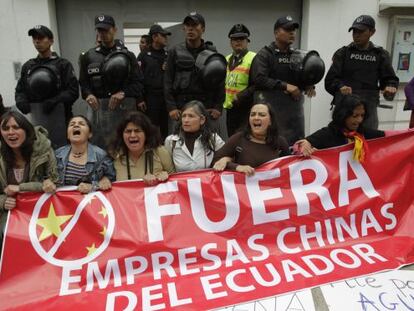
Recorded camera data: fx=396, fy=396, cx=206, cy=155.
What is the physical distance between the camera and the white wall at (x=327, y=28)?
643 cm

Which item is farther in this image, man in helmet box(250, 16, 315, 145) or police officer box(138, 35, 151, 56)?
police officer box(138, 35, 151, 56)

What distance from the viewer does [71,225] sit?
296cm

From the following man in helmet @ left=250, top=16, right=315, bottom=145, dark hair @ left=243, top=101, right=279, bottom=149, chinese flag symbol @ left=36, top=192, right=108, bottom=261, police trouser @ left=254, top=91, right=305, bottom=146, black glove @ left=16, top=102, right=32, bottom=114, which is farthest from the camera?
police trouser @ left=254, top=91, right=305, bottom=146

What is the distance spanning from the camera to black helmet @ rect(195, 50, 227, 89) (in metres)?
4.04

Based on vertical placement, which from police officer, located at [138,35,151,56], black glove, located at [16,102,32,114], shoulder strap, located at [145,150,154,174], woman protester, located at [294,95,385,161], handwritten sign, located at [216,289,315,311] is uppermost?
police officer, located at [138,35,151,56]

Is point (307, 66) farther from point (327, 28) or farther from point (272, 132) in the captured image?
point (327, 28)

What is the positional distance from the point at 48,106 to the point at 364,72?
3.50m

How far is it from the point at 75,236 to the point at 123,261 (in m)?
0.41

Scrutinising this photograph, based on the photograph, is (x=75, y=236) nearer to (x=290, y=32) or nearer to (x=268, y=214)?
(x=268, y=214)

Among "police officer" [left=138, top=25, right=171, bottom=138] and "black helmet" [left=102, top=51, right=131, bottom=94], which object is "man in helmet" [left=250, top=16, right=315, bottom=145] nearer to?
"police officer" [left=138, top=25, right=171, bottom=138]

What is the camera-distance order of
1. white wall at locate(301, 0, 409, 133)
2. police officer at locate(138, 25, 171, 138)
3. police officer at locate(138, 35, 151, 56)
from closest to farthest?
police officer at locate(138, 25, 171, 138)
police officer at locate(138, 35, 151, 56)
white wall at locate(301, 0, 409, 133)

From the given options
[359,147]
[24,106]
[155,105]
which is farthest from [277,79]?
[24,106]

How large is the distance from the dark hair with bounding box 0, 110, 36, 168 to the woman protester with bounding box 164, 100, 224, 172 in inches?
44.1

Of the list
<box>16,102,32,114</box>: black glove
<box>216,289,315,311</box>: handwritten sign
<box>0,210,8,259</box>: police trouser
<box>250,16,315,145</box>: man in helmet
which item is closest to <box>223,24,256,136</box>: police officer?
<box>250,16,315,145</box>: man in helmet
